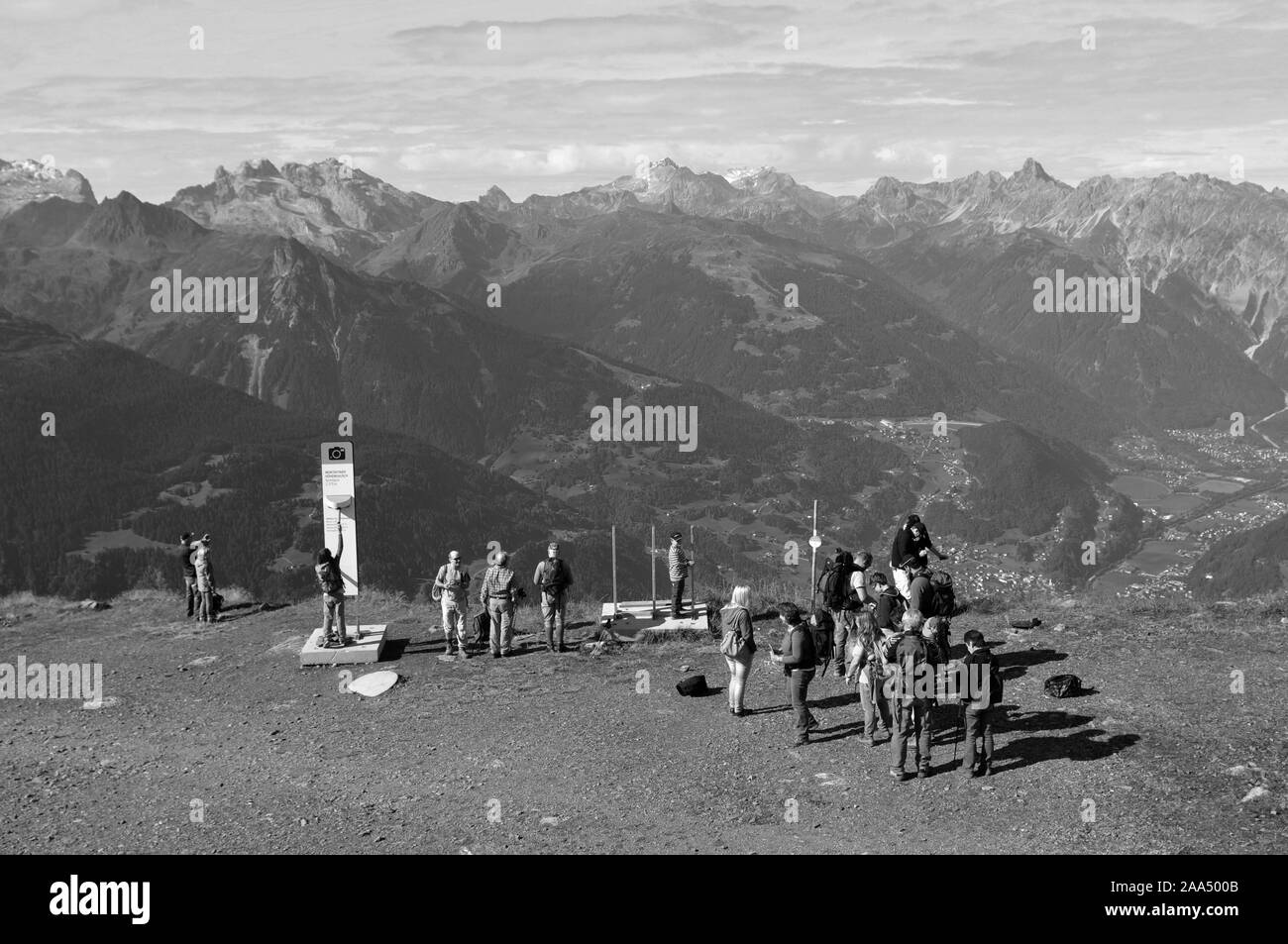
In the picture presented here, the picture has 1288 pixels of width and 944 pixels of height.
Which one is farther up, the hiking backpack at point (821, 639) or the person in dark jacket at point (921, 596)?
the person in dark jacket at point (921, 596)

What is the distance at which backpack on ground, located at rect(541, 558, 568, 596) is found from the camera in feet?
92.7

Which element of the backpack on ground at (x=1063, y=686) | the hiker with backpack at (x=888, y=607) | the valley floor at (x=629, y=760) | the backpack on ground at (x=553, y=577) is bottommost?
the valley floor at (x=629, y=760)

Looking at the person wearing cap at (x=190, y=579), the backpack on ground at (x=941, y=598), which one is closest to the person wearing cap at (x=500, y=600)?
the backpack on ground at (x=941, y=598)

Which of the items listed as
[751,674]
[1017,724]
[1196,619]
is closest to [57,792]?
[751,674]

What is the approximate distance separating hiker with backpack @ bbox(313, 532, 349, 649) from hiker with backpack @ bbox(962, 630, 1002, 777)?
16814 mm

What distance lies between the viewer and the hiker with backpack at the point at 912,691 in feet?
62.0

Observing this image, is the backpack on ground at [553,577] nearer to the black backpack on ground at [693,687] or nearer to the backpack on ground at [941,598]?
the black backpack on ground at [693,687]

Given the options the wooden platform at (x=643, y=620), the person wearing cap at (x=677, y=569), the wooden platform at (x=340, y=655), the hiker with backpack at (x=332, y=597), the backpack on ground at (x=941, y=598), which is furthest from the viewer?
the person wearing cap at (x=677, y=569)

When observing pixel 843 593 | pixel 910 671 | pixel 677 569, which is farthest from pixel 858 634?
pixel 677 569

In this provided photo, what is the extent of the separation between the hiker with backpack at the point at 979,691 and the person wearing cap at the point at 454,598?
13.5m

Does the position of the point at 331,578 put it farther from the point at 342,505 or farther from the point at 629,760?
the point at 629,760

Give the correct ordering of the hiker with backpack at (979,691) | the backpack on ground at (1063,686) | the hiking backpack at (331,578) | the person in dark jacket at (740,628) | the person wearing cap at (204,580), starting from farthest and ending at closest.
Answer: the person wearing cap at (204,580) < the hiking backpack at (331,578) < the backpack on ground at (1063,686) < the person in dark jacket at (740,628) < the hiker with backpack at (979,691)

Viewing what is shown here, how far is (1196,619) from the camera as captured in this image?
2900 centimetres

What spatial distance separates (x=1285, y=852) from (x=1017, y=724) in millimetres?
6273
